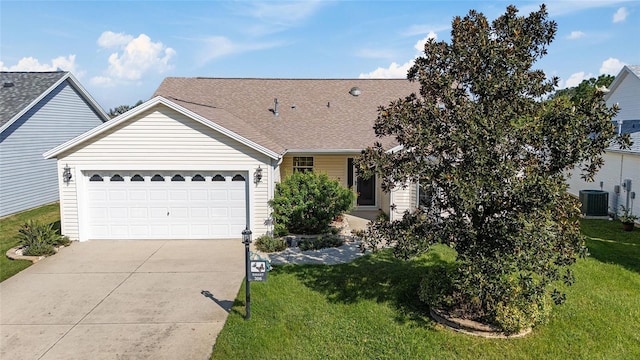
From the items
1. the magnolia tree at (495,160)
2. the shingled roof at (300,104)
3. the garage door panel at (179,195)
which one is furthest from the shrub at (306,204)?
the magnolia tree at (495,160)

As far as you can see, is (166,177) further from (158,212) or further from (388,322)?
(388,322)

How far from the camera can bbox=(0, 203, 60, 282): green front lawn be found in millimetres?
10781

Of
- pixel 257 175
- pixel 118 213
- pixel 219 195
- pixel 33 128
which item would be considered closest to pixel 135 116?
pixel 118 213

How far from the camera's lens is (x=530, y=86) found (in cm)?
704

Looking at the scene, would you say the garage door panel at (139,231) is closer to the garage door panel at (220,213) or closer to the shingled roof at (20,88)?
the garage door panel at (220,213)

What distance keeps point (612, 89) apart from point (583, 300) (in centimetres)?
1627

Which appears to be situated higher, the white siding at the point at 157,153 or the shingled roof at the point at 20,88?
the shingled roof at the point at 20,88

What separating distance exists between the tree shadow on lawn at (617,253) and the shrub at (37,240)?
14.7 metres

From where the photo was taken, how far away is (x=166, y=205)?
13.5 meters

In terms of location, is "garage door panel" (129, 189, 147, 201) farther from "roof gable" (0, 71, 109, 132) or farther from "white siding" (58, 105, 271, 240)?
"roof gable" (0, 71, 109, 132)

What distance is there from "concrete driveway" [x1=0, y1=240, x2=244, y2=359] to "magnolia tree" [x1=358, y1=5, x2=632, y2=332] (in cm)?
395

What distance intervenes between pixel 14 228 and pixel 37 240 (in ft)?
14.4

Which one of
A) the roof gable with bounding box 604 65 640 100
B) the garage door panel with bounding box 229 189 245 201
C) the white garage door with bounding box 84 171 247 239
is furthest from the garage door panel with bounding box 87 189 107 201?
the roof gable with bounding box 604 65 640 100

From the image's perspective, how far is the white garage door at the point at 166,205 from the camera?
1337 cm
